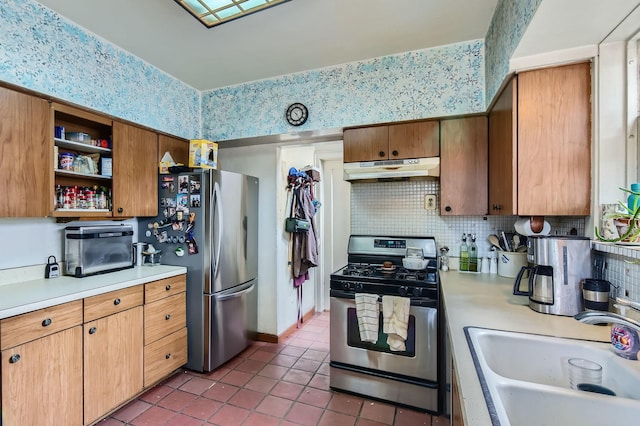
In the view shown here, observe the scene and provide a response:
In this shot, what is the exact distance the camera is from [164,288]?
235cm

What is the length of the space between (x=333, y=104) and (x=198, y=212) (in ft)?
4.89

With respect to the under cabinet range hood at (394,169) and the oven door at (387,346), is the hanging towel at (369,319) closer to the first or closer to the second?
the oven door at (387,346)

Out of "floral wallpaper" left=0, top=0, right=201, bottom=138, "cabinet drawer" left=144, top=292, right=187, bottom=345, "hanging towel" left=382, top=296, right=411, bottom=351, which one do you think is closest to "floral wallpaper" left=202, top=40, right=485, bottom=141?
"floral wallpaper" left=0, top=0, right=201, bottom=138

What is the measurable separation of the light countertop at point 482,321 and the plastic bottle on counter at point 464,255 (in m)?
0.32

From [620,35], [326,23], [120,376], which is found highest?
[326,23]

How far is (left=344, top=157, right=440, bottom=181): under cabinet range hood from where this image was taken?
2.27 meters

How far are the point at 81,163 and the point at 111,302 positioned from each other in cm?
108

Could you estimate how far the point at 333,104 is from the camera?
262 centimetres

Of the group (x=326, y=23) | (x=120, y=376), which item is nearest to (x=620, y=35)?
(x=326, y=23)

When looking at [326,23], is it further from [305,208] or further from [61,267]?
[61,267]

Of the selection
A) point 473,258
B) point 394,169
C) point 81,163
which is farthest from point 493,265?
point 81,163

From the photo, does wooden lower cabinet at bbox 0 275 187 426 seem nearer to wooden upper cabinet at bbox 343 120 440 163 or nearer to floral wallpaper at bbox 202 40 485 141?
floral wallpaper at bbox 202 40 485 141

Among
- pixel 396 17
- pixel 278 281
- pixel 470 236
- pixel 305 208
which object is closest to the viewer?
pixel 396 17

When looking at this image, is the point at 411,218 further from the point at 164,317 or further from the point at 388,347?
the point at 164,317
